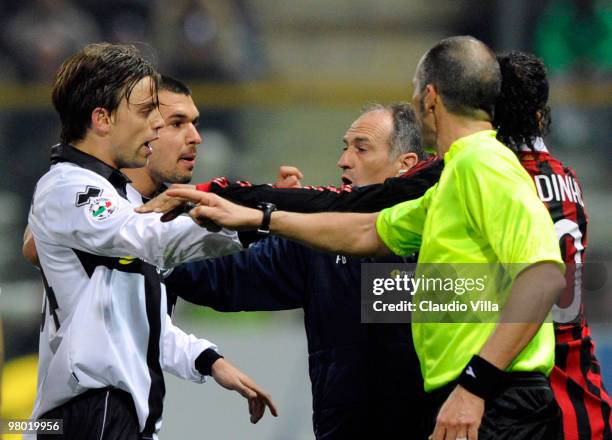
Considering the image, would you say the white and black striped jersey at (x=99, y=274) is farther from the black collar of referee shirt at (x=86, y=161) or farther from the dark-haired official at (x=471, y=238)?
the dark-haired official at (x=471, y=238)

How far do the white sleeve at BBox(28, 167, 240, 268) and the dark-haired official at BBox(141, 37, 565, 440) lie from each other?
8cm

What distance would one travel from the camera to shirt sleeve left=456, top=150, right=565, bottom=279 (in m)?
2.83

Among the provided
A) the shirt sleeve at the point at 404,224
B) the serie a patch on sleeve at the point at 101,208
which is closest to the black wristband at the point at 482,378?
the shirt sleeve at the point at 404,224

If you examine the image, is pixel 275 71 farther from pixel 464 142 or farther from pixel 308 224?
pixel 464 142

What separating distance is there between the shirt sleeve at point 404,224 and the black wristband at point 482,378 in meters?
0.55

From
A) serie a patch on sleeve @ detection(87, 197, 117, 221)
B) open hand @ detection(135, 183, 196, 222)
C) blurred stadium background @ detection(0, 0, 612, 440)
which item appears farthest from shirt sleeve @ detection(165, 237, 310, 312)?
blurred stadium background @ detection(0, 0, 612, 440)

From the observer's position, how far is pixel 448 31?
937 centimetres

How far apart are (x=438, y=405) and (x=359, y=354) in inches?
37.3

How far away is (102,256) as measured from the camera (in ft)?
10.7

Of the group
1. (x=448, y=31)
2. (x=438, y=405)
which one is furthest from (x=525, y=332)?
(x=448, y=31)

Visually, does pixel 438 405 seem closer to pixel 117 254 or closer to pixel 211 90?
pixel 117 254

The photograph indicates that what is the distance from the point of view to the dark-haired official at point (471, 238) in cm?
283

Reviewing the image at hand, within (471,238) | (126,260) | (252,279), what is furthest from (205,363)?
(471,238)

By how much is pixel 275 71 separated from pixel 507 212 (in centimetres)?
646
